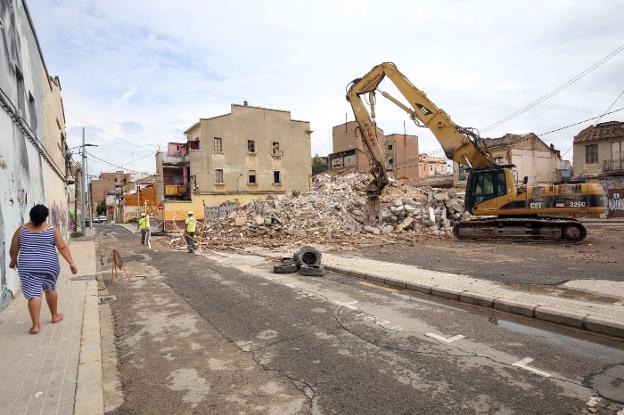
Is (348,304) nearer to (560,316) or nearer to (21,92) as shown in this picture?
(560,316)

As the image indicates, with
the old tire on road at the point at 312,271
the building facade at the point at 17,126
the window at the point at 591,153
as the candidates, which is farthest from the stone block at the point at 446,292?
the window at the point at 591,153

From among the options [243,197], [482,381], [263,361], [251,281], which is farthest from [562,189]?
[243,197]

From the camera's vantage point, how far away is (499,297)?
6.61m

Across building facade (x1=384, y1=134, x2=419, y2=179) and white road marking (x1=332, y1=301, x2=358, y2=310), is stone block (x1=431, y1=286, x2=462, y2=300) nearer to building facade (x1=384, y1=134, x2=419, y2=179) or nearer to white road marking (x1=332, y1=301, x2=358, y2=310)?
white road marking (x1=332, y1=301, x2=358, y2=310)

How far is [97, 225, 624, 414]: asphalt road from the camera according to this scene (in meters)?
3.49

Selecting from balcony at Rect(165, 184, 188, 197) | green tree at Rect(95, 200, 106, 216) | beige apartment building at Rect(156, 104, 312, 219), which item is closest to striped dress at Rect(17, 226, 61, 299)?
beige apartment building at Rect(156, 104, 312, 219)

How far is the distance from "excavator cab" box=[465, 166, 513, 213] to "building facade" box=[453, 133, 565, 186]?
78.8 ft

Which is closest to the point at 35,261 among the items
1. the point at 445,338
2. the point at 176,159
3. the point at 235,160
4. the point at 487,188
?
the point at 445,338

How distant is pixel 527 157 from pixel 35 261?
44.0 m

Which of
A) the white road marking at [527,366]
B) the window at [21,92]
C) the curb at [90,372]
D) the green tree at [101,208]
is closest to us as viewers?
the curb at [90,372]

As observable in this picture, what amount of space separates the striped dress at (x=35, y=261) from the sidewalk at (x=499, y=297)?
20.4 feet

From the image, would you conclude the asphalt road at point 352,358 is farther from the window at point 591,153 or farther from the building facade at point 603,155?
the window at point 591,153

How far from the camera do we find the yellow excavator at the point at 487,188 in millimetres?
13938

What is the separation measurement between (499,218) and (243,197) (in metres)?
30.2
